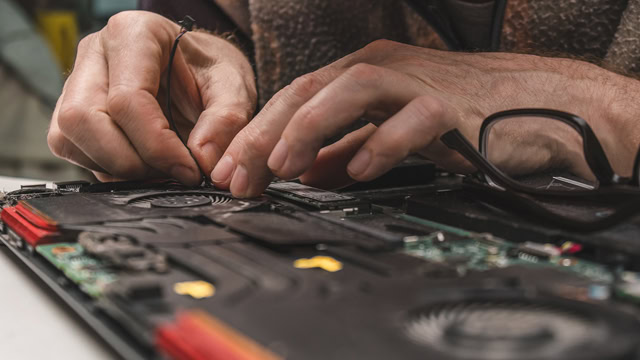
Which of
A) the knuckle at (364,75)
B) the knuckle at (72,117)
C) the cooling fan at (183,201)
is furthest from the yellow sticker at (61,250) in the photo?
the knuckle at (72,117)

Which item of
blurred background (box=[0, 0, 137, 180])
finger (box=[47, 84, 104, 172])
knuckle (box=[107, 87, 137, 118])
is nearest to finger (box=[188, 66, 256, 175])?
knuckle (box=[107, 87, 137, 118])

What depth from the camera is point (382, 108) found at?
811 mm

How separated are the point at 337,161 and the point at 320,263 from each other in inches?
17.0

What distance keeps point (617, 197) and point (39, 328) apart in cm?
53

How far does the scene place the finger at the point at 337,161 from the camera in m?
0.93

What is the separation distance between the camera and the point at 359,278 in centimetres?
46

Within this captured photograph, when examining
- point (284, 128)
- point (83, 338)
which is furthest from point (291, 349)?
point (284, 128)

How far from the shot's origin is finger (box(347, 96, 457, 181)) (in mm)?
739

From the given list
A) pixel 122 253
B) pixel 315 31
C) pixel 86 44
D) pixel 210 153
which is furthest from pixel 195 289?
pixel 315 31

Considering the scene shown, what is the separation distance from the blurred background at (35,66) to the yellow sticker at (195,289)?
267 cm

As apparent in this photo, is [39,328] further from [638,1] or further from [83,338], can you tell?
[638,1]

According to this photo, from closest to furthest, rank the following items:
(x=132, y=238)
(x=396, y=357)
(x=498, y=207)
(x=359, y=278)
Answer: (x=396, y=357), (x=359, y=278), (x=132, y=238), (x=498, y=207)

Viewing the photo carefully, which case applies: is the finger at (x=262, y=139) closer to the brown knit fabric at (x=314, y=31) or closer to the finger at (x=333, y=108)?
the finger at (x=333, y=108)

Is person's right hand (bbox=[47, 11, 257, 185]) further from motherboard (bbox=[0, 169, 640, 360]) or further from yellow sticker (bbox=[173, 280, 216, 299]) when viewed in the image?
yellow sticker (bbox=[173, 280, 216, 299])
